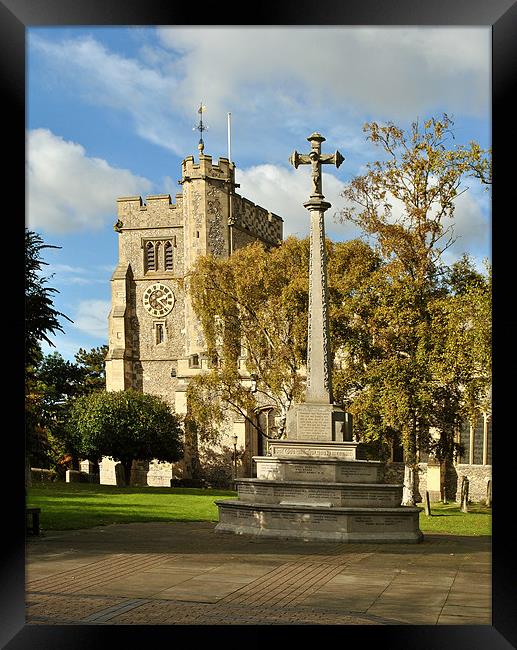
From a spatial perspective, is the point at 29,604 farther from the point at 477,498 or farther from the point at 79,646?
the point at 477,498

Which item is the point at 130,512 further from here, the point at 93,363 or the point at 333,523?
the point at 93,363

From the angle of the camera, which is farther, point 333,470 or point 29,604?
point 333,470

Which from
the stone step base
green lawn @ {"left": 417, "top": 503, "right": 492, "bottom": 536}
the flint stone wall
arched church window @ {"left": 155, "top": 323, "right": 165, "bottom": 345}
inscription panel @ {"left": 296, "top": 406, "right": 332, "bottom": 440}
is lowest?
the flint stone wall

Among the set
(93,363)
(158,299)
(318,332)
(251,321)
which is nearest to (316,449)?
(318,332)

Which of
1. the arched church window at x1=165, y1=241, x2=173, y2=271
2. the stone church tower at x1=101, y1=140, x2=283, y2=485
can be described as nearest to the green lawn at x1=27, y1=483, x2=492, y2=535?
the stone church tower at x1=101, y1=140, x2=283, y2=485

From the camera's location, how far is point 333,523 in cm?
1502

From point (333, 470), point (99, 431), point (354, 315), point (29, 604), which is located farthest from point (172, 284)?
point (29, 604)

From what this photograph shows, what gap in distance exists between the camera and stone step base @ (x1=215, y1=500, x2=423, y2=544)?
1498 centimetres

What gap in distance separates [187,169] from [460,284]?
28816 millimetres

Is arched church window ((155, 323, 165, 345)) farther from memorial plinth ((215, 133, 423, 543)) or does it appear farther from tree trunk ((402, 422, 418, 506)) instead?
memorial plinth ((215, 133, 423, 543))

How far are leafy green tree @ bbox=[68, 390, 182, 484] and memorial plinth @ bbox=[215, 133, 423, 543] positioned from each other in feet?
87.3

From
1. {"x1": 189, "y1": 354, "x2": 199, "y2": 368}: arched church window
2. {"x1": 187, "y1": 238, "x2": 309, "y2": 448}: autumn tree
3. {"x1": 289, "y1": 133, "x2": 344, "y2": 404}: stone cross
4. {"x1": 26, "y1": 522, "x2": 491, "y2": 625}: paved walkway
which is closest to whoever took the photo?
{"x1": 26, "y1": 522, "x2": 491, "y2": 625}: paved walkway

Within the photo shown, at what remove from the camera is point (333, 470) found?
15.9 metres
